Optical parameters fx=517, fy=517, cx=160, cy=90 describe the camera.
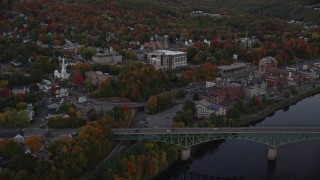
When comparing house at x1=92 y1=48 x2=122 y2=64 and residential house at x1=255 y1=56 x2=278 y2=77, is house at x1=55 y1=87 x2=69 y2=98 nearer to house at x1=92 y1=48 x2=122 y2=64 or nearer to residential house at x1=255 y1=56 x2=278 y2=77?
house at x1=92 y1=48 x2=122 y2=64

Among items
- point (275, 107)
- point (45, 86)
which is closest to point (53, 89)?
point (45, 86)

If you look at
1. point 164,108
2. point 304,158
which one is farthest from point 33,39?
point 304,158

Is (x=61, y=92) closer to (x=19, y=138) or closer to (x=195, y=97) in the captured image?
(x=195, y=97)

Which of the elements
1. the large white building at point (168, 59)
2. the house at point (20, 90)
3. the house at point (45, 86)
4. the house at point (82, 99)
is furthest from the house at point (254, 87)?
the house at point (20, 90)

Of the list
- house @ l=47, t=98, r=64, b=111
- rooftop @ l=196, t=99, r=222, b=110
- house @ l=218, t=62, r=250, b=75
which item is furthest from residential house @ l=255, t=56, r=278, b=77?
house @ l=47, t=98, r=64, b=111

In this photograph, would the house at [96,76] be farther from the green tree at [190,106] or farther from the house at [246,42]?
the house at [246,42]
